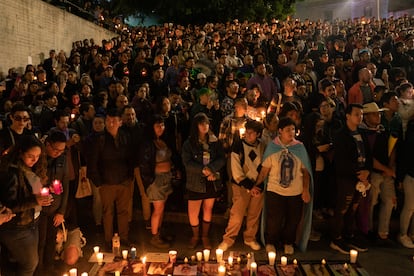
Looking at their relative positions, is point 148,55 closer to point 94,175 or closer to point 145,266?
point 94,175

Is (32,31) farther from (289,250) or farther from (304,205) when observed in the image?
(289,250)

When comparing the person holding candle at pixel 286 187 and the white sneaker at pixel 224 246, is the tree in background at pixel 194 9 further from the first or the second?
the white sneaker at pixel 224 246

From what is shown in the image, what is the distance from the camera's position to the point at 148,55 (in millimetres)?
11500

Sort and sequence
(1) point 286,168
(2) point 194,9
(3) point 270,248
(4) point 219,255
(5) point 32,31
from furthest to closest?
1. (2) point 194,9
2. (5) point 32,31
3. (3) point 270,248
4. (1) point 286,168
5. (4) point 219,255

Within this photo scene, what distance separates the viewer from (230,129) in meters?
6.18

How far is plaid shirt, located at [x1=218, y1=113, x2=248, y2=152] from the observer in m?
6.12

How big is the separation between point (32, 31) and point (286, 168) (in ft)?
38.8

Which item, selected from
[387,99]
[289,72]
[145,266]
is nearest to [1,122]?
[145,266]

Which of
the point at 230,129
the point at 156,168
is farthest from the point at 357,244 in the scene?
the point at 156,168

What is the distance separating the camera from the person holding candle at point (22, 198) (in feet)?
13.0

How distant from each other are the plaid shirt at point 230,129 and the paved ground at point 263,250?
1.34 meters

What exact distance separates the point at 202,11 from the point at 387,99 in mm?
24756

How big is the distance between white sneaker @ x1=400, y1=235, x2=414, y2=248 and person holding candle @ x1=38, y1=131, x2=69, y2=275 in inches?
188

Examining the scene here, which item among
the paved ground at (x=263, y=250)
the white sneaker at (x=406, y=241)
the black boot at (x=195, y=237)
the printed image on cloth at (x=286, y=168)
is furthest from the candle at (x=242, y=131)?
the white sneaker at (x=406, y=241)
